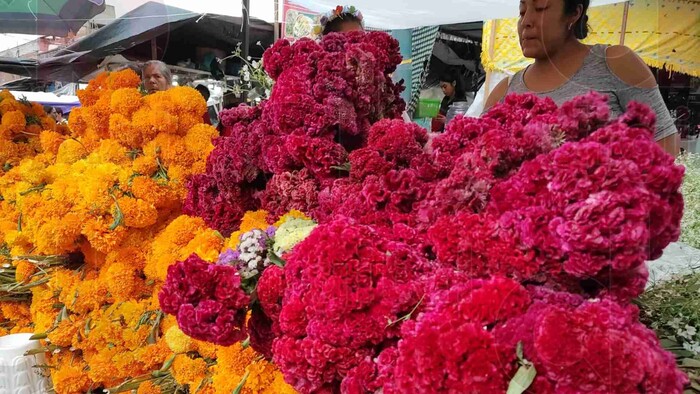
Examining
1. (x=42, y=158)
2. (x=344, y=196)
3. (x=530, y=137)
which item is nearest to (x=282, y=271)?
(x=344, y=196)

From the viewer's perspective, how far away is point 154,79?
8.08ft

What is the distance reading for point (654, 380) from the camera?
1.76ft

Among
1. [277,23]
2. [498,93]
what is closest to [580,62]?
[498,93]

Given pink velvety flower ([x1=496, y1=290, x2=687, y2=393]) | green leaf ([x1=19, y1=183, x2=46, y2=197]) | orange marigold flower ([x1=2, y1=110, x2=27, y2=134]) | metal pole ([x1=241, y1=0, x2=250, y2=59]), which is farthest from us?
orange marigold flower ([x1=2, y1=110, x2=27, y2=134])

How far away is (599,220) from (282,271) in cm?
54

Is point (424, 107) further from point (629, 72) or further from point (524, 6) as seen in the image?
point (629, 72)

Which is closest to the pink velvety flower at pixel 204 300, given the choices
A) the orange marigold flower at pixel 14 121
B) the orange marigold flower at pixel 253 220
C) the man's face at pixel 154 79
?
the orange marigold flower at pixel 253 220

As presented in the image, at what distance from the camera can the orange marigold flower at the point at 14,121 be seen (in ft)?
8.44

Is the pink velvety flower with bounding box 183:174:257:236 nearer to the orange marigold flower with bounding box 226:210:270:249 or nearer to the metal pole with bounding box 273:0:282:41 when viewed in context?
the orange marigold flower with bounding box 226:210:270:249

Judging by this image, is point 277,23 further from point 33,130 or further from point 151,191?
point 33,130

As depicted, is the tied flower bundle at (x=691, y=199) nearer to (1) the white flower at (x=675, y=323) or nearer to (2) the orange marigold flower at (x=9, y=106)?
(1) the white flower at (x=675, y=323)

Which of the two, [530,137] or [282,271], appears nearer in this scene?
[530,137]

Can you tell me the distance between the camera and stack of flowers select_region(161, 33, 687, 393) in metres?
0.59

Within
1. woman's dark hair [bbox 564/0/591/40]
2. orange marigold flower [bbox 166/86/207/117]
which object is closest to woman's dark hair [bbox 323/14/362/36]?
orange marigold flower [bbox 166/86/207/117]
